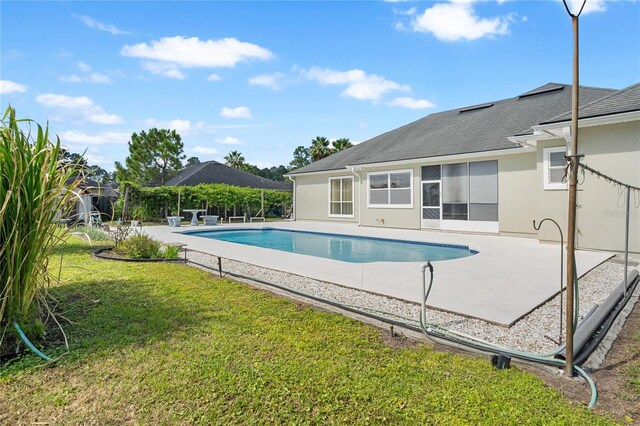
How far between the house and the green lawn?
19.7ft

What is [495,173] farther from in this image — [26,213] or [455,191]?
[26,213]

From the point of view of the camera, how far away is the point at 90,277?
19.9 ft

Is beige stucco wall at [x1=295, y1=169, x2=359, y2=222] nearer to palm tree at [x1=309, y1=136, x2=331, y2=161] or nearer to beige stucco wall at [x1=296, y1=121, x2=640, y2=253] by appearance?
beige stucco wall at [x1=296, y1=121, x2=640, y2=253]

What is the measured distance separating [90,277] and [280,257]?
12.7ft

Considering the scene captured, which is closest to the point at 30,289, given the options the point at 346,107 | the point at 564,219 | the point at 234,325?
the point at 234,325

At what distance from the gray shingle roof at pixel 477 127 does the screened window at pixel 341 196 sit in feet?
2.78

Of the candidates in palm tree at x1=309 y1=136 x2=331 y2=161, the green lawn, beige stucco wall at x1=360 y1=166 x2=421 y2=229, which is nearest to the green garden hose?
the green lawn

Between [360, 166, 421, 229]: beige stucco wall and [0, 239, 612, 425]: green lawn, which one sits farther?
[360, 166, 421, 229]: beige stucco wall

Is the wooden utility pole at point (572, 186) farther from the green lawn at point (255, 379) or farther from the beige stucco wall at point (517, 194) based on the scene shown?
the beige stucco wall at point (517, 194)

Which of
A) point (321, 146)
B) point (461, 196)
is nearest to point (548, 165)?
point (461, 196)

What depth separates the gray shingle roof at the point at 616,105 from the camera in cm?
857

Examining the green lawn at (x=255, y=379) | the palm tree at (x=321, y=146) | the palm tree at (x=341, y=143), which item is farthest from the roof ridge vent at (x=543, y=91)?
the palm tree at (x=321, y=146)

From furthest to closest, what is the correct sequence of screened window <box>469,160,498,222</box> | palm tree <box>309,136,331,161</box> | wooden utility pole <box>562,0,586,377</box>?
palm tree <box>309,136,331,161</box> → screened window <box>469,160,498,222</box> → wooden utility pole <box>562,0,586,377</box>

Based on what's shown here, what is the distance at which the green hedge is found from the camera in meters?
20.2
